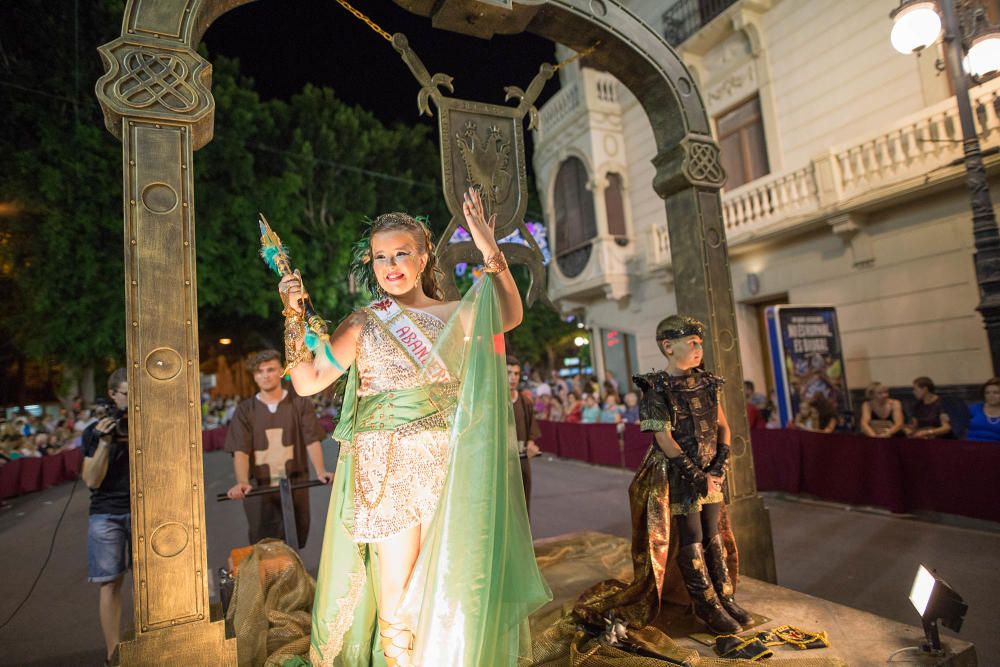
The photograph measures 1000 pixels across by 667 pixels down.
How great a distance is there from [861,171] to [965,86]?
3701 mm

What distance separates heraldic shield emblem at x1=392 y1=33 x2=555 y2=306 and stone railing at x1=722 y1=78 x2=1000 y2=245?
20.6 feet

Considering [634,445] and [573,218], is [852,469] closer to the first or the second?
[634,445]

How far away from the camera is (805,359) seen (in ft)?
27.7

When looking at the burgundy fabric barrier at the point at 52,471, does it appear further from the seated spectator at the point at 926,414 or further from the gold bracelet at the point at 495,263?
the seated spectator at the point at 926,414

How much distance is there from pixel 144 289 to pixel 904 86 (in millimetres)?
10825

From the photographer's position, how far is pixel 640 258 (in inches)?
574

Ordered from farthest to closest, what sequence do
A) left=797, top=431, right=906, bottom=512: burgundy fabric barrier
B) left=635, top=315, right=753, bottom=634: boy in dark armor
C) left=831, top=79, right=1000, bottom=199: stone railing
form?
left=831, top=79, right=1000, bottom=199: stone railing
left=797, top=431, right=906, bottom=512: burgundy fabric barrier
left=635, top=315, right=753, bottom=634: boy in dark armor

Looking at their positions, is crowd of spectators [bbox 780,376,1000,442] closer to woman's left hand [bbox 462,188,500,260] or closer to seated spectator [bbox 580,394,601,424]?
seated spectator [bbox 580,394,601,424]

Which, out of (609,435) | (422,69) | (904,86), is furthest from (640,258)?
(422,69)

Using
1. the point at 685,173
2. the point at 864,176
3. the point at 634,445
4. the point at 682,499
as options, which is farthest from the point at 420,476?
the point at 864,176

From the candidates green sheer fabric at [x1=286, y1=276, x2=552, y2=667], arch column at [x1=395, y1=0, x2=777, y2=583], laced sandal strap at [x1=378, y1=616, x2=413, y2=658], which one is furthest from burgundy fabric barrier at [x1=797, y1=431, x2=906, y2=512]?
laced sandal strap at [x1=378, y1=616, x2=413, y2=658]

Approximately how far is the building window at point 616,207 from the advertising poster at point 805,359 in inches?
267

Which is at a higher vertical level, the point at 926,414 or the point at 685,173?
the point at 685,173

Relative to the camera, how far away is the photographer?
3.52 meters
